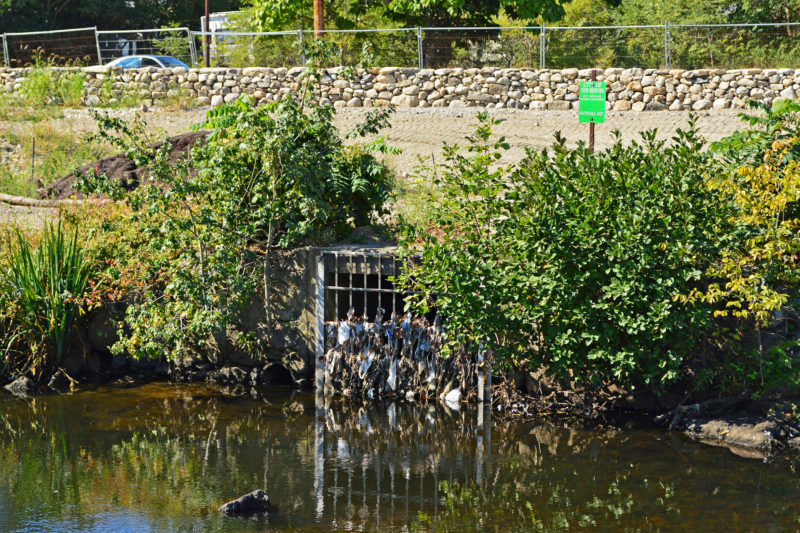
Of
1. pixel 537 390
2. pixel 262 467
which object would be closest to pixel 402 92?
pixel 537 390

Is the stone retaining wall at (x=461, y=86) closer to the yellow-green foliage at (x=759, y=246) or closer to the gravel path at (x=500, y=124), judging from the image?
the gravel path at (x=500, y=124)

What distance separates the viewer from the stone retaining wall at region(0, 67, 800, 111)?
19.8 meters

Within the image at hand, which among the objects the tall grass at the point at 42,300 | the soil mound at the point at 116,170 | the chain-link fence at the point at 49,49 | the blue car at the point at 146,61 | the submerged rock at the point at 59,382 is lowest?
the submerged rock at the point at 59,382

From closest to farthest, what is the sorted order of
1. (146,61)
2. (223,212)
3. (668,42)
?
(223,212), (668,42), (146,61)

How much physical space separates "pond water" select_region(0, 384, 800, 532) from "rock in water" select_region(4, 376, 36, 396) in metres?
0.23

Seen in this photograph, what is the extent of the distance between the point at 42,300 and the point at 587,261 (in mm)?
5611

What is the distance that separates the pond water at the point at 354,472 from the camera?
6359 mm

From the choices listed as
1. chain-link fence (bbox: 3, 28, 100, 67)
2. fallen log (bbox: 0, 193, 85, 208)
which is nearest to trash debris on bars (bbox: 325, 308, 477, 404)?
fallen log (bbox: 0, 193, 85, 208)

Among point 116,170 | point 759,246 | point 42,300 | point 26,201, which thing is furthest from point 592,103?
A: point 26,201

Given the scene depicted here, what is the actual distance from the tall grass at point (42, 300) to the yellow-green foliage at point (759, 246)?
6.21m

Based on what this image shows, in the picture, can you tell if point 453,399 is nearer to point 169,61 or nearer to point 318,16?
point 318,16

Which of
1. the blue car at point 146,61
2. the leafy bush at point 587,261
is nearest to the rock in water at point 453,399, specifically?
the leafy bush at point 587,261

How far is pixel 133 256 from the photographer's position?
1008 centimetres

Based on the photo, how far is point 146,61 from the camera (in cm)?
2531
